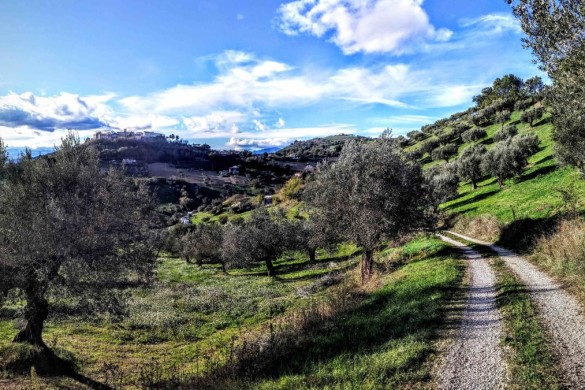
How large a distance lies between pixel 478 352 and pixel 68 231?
18.2 metres

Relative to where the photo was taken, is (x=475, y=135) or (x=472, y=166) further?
(x=475, y=135)

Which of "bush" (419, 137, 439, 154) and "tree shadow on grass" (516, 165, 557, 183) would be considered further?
"bush" (419, 137, 439, 154)

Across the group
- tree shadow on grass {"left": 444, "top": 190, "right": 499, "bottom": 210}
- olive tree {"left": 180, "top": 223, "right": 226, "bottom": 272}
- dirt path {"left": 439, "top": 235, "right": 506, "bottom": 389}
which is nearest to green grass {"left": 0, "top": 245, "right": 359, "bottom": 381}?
dirt path {"left": 439, "top": 235, "right": 506, "bottom": 389}

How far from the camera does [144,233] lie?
2148 cm

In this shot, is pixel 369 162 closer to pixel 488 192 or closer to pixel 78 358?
pixel 78 358

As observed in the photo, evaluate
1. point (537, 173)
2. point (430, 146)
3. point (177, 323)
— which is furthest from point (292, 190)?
point (177, 323)

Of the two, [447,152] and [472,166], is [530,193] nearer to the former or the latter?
[472,166]

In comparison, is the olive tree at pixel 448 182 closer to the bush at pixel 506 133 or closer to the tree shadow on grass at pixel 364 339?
the bush at pixel 506 133

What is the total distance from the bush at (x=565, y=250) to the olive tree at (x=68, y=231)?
74.1 feet

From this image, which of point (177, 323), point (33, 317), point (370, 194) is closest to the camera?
point (33, 317)

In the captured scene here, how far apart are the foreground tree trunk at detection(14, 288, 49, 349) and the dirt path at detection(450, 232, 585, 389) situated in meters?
23.2

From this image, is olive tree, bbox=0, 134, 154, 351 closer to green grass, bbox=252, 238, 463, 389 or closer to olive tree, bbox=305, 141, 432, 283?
green grass, bbox=252, 238, 463, 389

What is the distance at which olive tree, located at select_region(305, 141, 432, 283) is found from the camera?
27.1 metres

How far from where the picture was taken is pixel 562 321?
1226 centimetres
